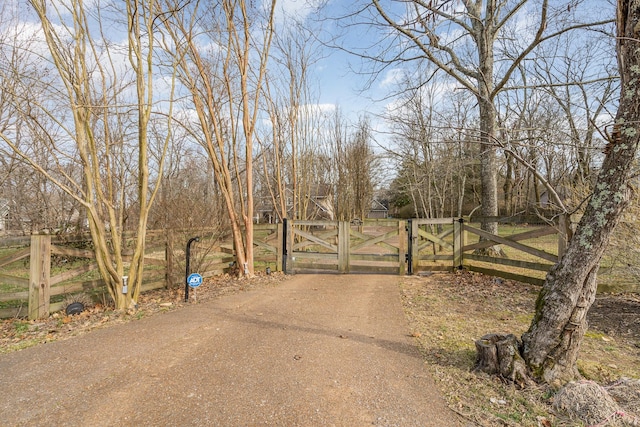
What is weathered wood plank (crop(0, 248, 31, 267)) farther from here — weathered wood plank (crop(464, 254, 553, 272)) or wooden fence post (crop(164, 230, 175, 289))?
weathered wood plank (crop(464, 254, 553, 272))

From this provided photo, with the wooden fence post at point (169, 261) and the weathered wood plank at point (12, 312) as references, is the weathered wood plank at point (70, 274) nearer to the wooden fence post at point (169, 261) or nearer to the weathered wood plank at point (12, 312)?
the weathered wood plank at point (12, 312)

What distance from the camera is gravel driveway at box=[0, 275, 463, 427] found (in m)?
2.41

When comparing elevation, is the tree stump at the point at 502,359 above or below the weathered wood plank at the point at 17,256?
below

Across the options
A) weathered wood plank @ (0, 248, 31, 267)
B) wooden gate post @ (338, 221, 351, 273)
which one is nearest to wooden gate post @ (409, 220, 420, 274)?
wooden gate post @ (338, 221, 351, 273)

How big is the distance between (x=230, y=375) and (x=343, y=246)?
5.57 metres

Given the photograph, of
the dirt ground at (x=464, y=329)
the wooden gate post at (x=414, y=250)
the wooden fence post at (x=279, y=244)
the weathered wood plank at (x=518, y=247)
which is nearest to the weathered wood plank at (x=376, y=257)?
the wooden gate post at (x=414, y=250)

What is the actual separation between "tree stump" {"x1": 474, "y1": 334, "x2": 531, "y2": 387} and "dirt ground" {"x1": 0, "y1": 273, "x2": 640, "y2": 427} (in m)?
0.09

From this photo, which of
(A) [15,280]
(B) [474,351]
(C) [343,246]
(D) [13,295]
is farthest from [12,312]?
(B) [474,351]

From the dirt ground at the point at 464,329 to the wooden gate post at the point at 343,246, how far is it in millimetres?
720

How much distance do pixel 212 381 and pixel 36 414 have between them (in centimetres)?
120

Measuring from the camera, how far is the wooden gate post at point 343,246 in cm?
829

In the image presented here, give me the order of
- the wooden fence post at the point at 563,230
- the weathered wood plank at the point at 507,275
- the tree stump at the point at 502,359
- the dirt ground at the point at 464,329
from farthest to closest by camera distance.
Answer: the weathered wood plank at the point at 507,275, the wooden fence post at the point at 563,230, the tree stump at the point at 502,359, the dirt ground at the point at 464,329

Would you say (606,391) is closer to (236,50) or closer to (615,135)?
(615,135)

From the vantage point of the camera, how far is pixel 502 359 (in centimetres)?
292
